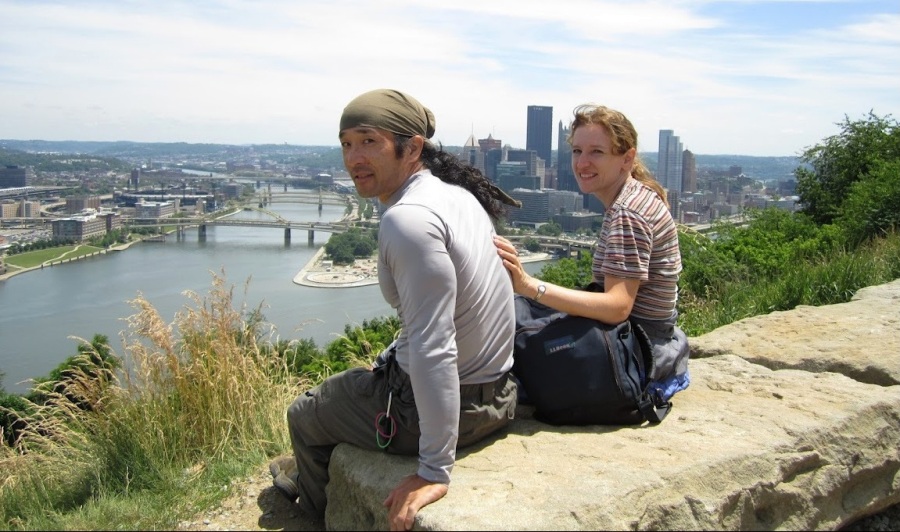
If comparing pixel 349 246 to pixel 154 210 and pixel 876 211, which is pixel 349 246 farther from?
Answer: pixel 876 211

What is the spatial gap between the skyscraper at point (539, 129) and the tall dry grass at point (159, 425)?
4356 centimetres

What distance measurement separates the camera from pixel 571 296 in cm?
201

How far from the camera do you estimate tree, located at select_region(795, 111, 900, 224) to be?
11.9 m

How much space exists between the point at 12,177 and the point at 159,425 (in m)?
65.6

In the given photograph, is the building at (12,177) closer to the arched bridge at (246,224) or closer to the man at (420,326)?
the arched bridge at (246,224)

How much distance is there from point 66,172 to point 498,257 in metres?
79.9

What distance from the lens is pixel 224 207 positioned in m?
53.9

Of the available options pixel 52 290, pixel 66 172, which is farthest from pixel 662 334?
pixel 66 172

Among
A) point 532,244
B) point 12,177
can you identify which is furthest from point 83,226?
point 532,244

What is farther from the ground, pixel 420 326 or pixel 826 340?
pixel 420 326

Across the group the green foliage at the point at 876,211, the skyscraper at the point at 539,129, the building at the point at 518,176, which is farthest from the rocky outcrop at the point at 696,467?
the skyscraper at the point at 539,129

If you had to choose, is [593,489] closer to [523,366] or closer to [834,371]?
[523,366]

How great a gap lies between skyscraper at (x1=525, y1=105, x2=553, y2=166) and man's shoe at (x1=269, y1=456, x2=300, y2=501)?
44.3 m

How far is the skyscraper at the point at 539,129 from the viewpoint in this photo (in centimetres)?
4654
